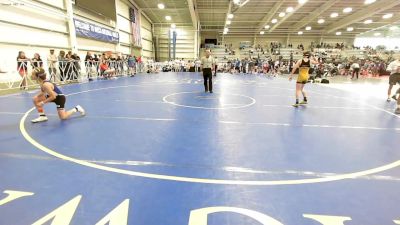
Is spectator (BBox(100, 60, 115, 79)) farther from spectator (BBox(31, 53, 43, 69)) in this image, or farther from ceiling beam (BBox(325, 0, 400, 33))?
ceiling beam (BBox(325, 0, 400, 33))

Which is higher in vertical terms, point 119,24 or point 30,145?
point 119,24

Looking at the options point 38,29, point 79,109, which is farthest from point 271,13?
point 79,109

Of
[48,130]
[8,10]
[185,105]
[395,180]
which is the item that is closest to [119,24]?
[8,10]

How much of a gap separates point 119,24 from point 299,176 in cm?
2413

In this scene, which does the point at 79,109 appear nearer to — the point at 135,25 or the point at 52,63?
the point at 52,63

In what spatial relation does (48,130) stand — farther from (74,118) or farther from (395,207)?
(395,207)

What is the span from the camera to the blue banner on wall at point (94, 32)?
16670 mm

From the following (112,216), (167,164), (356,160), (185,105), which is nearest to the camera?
(112,216)

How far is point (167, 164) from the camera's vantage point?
12.0 feet

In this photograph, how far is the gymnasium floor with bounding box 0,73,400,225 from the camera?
8.32 ft

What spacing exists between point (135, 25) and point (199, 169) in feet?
88.2

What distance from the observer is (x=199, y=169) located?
3510 millimetres

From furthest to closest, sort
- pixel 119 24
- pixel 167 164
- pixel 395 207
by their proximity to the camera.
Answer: pixel 119 24 < pixel 167 164 < pixel 395 207

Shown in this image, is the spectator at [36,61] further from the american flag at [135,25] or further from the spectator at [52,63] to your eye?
the american flag at [135,25]
